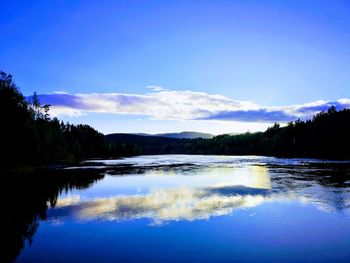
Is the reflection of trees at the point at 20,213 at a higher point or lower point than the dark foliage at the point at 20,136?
lower

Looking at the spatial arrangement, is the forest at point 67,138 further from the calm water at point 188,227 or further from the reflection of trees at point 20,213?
the calm water at point 188,227

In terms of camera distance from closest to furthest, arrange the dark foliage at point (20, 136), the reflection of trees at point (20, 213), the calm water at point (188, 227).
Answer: the calm water at point (188, 227)
the reflection of trees at point (20, 213)
the dark foliage at point (20, 136)

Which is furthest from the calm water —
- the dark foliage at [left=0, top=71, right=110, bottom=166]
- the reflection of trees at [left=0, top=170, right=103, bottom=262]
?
the dark foliage at [left=0, top=71, right=110, bottom=166]

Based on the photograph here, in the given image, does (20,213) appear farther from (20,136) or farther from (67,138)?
(67,138)

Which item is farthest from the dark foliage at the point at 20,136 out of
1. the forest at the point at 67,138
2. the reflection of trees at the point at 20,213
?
the reflection of trees at the point at 20,213

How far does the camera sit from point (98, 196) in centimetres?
3022

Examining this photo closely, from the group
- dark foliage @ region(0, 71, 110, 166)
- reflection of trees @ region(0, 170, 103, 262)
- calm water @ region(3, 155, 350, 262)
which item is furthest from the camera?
dark foliage @ region(0, 71, 110, 166)

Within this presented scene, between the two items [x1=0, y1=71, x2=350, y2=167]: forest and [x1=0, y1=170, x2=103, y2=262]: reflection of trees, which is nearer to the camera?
[x1=0, y1=170, x2=103, y2=262]: reflection of trees

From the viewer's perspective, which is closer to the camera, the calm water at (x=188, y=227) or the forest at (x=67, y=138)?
the calm water at (x=188, y=227)

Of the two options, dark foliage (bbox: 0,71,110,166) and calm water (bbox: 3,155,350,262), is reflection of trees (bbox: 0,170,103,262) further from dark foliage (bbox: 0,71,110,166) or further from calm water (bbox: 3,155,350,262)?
dark foliage (bbox: 0,71,110,166)

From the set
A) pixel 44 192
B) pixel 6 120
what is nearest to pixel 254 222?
pixel 44 192

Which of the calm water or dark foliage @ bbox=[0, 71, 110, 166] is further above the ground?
dark foliage @ bbox=[0, 71, 110, 166]

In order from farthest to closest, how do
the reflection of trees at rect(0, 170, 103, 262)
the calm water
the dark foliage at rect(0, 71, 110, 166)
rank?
the dark foliage at rect(0, 71, 110, 166) → the reflection of trees at rect(0, 170, 103, 262) → the calm water

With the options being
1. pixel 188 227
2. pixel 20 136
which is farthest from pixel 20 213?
pixel 20 136
